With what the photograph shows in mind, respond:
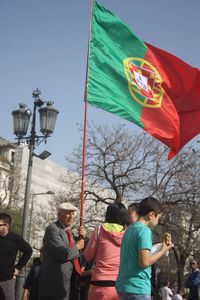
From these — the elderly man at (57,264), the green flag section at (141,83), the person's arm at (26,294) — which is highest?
the green flag section at (141,83)

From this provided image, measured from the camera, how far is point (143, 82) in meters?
7.81

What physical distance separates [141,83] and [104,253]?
3697 millimetres

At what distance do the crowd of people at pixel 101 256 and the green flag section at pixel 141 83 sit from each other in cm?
229

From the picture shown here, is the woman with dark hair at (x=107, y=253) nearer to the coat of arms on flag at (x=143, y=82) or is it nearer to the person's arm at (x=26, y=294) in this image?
the coat of arms on flag at (x=143, y=82)

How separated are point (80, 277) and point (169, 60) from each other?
440cm

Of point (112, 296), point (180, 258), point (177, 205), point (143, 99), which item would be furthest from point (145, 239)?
point (180, 258)

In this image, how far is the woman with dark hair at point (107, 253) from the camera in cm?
466

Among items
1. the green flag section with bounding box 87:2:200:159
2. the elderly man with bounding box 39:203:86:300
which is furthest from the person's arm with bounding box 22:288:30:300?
the green flag section with bounding box 87:2:200:159

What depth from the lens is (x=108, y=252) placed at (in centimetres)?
487

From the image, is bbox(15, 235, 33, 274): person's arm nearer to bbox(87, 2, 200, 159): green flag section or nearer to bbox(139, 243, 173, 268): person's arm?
bbox(87, 2, 200, 159): green flag section

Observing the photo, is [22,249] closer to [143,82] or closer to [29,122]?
[143,82]

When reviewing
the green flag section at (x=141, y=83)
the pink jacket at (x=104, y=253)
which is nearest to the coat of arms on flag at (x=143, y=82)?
the green flag section at (x=141, y=83)

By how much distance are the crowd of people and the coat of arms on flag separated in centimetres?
272

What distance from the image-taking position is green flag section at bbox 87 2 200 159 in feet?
23.7
